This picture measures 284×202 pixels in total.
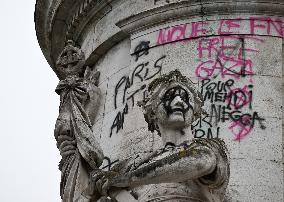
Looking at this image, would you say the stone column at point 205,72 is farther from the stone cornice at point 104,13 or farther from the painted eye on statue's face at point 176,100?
the painted eye on statue's face at point 176,100

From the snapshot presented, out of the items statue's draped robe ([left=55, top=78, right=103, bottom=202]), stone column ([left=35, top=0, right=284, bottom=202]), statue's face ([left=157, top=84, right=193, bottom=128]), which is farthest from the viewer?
stone column ([left=35, top=0, right=284, bottom=202])

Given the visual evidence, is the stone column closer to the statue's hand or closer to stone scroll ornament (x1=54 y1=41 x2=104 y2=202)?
stone scroll ornament (x1=54 y1=41 x2=104 y2=202)

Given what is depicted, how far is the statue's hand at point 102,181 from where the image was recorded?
11.1 m

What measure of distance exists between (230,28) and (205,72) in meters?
0.85

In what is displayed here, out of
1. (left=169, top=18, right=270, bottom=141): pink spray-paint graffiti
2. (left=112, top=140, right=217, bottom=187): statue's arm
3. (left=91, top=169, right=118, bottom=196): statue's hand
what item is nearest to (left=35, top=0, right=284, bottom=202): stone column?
(left=169, top=18, right=270, bottom=141): pink spray-paint graffiti

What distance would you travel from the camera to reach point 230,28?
14.0 metres

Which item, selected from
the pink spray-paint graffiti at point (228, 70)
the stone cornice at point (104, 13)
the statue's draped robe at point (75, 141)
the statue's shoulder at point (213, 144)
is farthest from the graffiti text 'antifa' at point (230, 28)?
the statue's shoulder at point (213, 144)

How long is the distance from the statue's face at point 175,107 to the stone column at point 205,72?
0.71 metres

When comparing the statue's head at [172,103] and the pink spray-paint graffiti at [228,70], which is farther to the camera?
the pink spray-paint graffiti at [228,70]

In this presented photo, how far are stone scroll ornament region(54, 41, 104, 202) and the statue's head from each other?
774 mm

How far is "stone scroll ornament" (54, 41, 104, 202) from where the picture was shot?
11.6 metres

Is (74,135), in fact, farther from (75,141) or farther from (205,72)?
(205,72)

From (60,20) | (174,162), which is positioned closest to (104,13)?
(60,20)

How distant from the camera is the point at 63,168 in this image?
11.9 m
